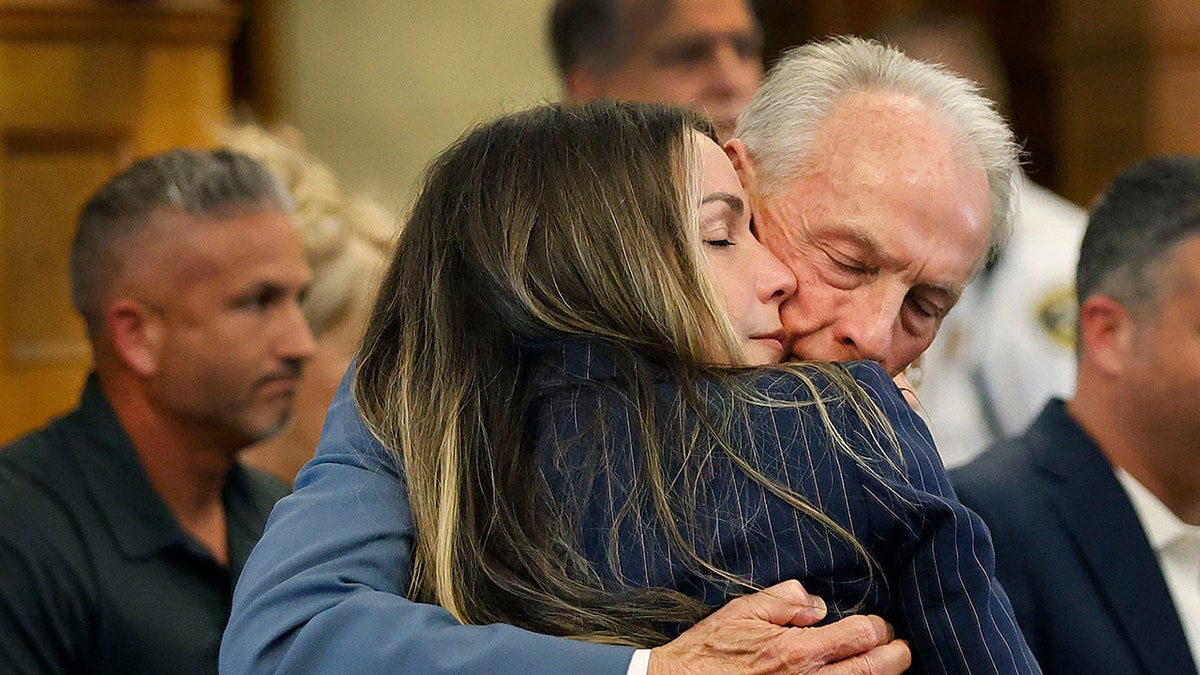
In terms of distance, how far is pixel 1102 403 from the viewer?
2549 millimetres

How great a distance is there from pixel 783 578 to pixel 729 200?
0.41 meters

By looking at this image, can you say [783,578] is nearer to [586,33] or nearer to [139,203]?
[139,203]

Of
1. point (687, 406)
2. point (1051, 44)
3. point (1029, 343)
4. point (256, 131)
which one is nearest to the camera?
point (687, 406)

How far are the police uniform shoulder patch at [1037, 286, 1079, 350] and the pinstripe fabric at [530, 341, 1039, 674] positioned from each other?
2344mm

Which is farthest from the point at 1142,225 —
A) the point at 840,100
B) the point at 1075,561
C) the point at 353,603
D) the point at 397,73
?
the point at 397,73

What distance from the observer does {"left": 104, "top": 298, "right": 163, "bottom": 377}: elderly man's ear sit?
9.78 feet

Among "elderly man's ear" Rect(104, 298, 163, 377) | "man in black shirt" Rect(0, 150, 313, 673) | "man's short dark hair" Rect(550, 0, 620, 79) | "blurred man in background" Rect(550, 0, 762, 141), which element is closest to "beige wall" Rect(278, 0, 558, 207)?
"man's short dark hair" Rect(550, 0, 620, 79)

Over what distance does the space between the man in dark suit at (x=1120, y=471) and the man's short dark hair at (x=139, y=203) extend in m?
1.47

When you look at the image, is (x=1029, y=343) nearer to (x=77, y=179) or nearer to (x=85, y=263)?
(x=85, y=263)

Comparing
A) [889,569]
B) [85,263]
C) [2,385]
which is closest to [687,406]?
[889,569]

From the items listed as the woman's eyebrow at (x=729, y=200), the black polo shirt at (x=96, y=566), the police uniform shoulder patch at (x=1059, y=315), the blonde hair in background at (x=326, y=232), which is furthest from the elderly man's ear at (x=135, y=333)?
the police uniform shoulder patch at (x=1059, y=315)

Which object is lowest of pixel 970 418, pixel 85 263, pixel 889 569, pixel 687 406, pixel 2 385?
pixel 2 385

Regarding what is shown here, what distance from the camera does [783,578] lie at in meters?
1.57

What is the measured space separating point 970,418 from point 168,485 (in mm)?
1886
